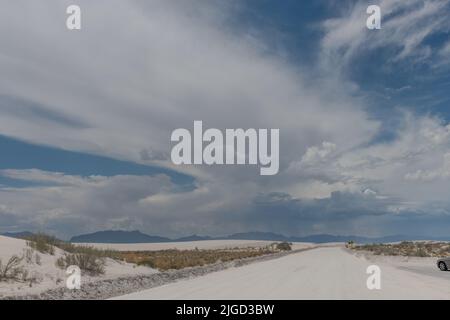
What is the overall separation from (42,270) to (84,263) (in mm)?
3020

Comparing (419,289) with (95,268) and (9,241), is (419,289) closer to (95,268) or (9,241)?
(95,268)

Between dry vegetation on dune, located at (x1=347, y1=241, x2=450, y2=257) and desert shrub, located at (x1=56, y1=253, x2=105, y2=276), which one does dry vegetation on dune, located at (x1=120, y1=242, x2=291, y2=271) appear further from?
dry vegetation on dune, located at (x1=347, y1=241, x2=450, y2=257)

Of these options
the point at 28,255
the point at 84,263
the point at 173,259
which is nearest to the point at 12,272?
the point at 28,255

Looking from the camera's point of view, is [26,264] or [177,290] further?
[26,264]

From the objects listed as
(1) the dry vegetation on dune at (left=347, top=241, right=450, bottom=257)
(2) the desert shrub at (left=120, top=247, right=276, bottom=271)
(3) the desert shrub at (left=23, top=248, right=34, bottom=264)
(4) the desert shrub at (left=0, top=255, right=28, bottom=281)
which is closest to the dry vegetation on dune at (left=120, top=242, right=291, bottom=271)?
(2) the desert shrub at (left=120, top=247, right=276, bottom=271)

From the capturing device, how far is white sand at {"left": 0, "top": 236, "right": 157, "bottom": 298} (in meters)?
19.0

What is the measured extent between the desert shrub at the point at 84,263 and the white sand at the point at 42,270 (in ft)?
1.10

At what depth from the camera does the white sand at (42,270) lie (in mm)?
19031

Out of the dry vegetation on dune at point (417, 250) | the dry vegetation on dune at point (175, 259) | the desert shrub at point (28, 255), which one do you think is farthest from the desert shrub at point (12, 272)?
the dry vegetation on dune at point (417, 250)

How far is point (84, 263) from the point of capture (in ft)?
84.7
